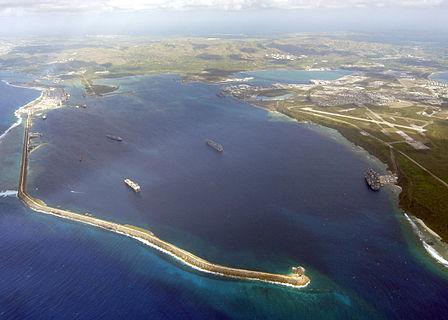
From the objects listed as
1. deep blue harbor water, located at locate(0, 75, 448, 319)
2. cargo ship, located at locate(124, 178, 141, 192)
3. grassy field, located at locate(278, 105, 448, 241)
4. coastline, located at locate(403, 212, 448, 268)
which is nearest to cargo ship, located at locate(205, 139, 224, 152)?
deep blue harbor water, located at locate(0, 75, 448, 319)

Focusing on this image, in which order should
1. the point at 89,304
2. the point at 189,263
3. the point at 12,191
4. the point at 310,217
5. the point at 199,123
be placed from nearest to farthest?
the point at 89,304, the point at 189,263, the point at 310,217, the point at 12,191, the point at 199,123

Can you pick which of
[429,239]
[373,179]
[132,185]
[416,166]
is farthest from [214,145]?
[429,239]

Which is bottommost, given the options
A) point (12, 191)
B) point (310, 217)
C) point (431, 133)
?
point (12, 191)

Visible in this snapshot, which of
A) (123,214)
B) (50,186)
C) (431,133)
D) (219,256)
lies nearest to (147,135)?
(50,186)

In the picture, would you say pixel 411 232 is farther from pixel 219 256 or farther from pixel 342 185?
pixel 219 256

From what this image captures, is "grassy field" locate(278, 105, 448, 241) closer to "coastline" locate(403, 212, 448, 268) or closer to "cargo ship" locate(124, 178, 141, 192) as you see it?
"coastline" locate(403, 212, 448, 268)

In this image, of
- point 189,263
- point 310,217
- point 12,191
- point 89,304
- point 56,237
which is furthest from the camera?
point 12,191

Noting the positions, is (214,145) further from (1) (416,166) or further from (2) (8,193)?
(2) (8,193)
